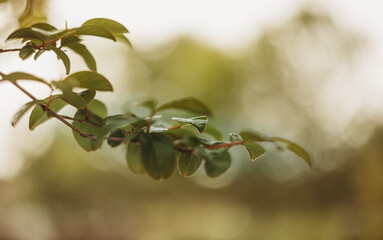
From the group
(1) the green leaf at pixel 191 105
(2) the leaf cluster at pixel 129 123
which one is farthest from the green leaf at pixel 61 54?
(1) the green leaf at pixel 191 105

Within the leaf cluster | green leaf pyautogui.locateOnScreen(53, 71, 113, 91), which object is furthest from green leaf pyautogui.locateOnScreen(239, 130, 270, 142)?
green leaf pyautogui.locateOnScreen(53, 71, 113, 91)

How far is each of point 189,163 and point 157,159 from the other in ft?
0.19

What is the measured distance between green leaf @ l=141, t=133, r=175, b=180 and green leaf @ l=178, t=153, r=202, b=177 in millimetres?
46

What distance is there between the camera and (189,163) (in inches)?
13.1

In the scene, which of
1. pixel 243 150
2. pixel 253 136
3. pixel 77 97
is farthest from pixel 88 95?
pixel 243 150

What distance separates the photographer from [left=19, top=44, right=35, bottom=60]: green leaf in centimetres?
32

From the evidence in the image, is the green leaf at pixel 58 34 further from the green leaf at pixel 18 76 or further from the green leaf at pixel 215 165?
the green leaf at pixel 215 165

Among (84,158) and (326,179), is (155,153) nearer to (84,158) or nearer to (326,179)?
(326,179)

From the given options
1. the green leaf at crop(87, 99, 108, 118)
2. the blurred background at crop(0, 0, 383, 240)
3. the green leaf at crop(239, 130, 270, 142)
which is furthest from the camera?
the blurred background at crop(0, 0, 383, 240)

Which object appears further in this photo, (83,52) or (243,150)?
(243,150)

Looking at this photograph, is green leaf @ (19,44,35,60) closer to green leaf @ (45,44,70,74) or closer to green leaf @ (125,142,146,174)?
green leaf @ (45,44,70,74)

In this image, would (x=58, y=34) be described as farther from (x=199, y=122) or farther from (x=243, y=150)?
(x=243, y=150)

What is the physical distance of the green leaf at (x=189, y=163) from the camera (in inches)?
13.0

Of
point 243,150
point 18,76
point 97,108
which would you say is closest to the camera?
point 18,76
